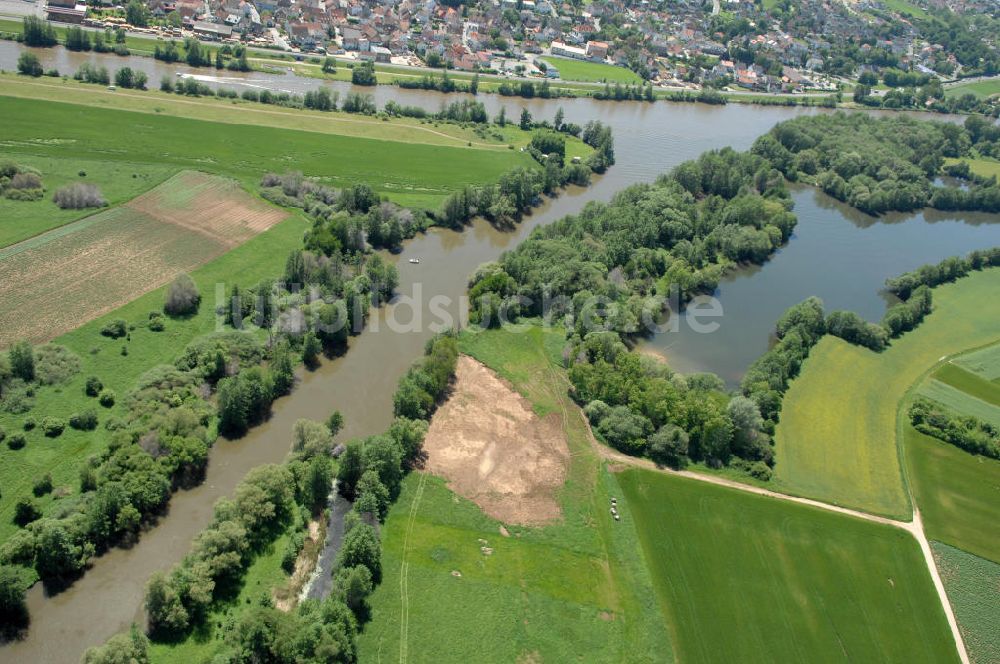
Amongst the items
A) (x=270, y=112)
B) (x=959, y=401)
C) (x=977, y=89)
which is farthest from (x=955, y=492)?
(x=977, y=89)

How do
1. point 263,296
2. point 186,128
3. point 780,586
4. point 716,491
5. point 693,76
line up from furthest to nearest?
point 693,76 → point 186,128 → point 263,296 → point 716,491 → point 780,586

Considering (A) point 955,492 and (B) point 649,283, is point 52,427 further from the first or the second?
(A) point 955,492

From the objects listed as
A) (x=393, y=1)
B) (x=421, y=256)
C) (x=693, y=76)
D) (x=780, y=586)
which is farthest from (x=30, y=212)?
(x=693, y=76)

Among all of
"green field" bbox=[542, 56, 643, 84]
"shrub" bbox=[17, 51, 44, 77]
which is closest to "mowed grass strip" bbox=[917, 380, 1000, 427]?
"green field" bbox=[542, 56, 643, 84]

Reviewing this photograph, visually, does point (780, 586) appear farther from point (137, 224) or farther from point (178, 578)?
point (137, 224)

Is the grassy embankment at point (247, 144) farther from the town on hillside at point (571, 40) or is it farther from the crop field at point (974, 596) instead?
the crop field at point (974, 596)

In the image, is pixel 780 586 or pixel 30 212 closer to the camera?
pixel 780 586

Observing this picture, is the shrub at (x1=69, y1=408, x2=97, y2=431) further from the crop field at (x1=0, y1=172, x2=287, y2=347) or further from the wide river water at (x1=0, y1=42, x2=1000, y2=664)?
the crop field at (x1=0, y1=172, x2=287, y2=347)
